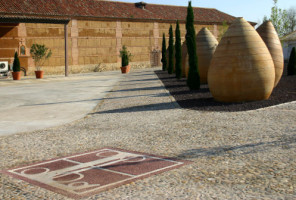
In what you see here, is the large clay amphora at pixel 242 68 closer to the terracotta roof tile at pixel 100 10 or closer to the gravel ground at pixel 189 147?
the gravel ground at pixel 189 147

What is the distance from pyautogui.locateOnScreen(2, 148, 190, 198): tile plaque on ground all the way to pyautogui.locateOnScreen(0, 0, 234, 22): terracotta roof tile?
110 feet

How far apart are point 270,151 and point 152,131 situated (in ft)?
8.44

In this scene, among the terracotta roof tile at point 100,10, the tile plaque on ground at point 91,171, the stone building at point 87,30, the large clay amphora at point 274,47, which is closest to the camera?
the tile plaque on ground at point 91,171

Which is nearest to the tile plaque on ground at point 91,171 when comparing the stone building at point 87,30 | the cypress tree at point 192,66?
the cypress tree at point 192,66

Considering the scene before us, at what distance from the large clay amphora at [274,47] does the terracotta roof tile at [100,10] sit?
27.7 meters

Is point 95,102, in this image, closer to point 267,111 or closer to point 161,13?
point 267,111

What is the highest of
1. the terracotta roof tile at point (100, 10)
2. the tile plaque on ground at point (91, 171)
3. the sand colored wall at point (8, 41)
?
the terracotta roof tile at point (100, 10)

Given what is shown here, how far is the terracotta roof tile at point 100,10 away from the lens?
37.5m

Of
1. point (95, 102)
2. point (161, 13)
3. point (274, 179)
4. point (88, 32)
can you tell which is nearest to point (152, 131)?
point (274, 179)

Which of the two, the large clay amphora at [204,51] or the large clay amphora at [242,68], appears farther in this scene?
the large clay amphora at [204,51]

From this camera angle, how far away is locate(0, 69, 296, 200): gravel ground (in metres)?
4.07

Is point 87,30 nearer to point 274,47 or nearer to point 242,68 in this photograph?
point 274,47

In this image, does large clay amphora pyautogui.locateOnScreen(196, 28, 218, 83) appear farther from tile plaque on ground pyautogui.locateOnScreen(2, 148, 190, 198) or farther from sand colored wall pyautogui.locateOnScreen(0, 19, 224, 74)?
sand colored wall pyautogui.locateOnScreen(0, 19, 224, 74)

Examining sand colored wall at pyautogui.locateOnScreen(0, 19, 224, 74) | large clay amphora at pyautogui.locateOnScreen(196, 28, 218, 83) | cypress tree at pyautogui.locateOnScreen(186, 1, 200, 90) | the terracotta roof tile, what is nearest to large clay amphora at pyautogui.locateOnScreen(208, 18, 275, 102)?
cypress tree at pyautogui.locateOnScreen(186, 1, 200, 90)
